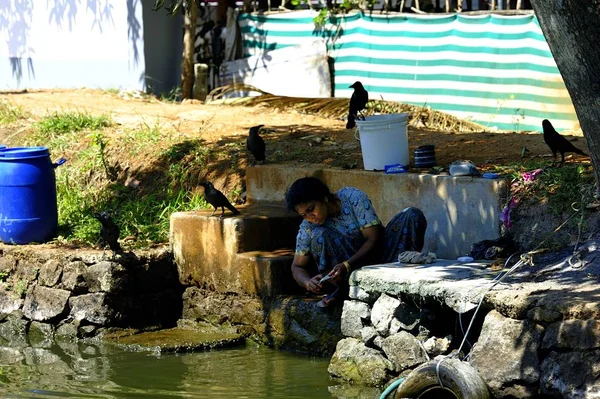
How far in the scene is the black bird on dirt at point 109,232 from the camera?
350 inches

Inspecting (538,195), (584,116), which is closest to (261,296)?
(538,195)

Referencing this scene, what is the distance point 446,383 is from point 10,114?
867 centimetres

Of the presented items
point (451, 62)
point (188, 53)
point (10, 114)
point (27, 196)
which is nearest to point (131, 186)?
point (27, 196)

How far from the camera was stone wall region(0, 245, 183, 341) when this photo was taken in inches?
357

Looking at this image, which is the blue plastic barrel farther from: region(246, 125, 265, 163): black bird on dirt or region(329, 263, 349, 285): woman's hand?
region(329, 263, 349, 285): woman's hand

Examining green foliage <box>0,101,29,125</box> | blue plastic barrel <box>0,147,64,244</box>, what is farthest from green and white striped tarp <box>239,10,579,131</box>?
blue plastic barrel <box>0,147,64,244</box>

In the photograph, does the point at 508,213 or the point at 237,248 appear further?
the point at 237,248

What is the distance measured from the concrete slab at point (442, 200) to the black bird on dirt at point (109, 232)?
1846 mm

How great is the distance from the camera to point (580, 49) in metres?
4.89

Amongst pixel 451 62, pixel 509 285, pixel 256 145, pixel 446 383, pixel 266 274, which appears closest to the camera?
pixel 446 383

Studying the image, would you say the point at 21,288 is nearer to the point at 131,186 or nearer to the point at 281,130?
the point at 131,186

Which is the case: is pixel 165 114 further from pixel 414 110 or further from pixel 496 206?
pixel 496 206

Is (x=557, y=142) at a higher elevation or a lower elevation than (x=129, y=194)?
higher

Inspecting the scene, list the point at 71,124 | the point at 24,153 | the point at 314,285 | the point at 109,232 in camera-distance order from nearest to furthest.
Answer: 1. the point at 314,285
2. the point at 109,232
3. the point at 24,153
4. the point at 71,124
